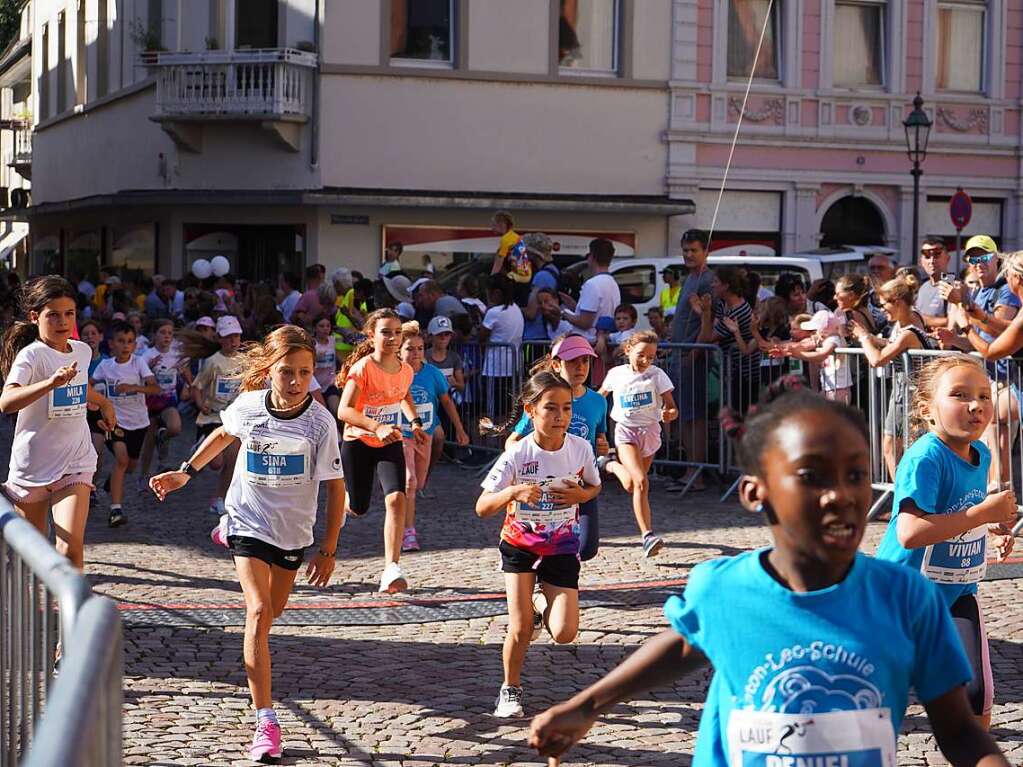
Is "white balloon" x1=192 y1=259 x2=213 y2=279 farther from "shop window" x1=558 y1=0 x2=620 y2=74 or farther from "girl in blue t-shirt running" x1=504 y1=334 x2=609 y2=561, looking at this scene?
"girl in blue t-shirt running" x1=504 y1=334 x2=609 y2=561

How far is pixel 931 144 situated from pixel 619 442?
64.8 ft

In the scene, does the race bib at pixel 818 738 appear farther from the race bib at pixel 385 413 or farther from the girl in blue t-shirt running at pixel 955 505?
the race bib at pixel 385 413

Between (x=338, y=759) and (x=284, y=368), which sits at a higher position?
(x=284, y=368)

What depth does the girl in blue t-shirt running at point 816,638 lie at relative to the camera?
10.7 feet

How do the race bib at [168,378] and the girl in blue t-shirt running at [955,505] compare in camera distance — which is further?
the race bib at [168,378]

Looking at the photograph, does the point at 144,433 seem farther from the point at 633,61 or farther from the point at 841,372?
the point at 633,61

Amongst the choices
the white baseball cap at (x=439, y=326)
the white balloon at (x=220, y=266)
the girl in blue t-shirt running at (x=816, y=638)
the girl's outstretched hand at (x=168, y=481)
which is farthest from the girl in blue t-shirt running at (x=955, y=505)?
the white balloon at (x=220, y=266)

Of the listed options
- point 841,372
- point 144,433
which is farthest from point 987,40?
point 144,433

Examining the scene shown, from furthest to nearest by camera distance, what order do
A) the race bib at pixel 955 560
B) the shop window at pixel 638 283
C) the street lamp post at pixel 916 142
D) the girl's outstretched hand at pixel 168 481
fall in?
1. the street lamp post at pixel 916 142
2. the shop window at pixel 638 283
3. the girl's outstretched hand at pixel 168 481
4. the race bib at pixel 955 560

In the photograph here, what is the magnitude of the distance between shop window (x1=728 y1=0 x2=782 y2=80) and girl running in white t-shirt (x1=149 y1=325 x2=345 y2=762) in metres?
22.9

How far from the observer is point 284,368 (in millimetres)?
7004

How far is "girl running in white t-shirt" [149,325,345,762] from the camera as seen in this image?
22.5 feet

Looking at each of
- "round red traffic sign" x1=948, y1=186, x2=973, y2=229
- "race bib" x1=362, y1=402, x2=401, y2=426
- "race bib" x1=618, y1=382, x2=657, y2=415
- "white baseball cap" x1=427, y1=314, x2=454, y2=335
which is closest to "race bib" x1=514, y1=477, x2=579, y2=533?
"race bib" x1=362, y1=402, x2=401, y2=426

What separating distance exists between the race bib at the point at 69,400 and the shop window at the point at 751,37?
21762 millimetres
